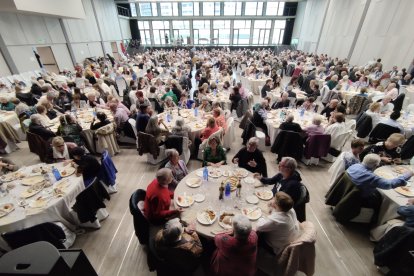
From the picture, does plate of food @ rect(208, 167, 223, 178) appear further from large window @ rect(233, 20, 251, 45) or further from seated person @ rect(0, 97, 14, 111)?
large window @ rect(233, 20, 251, 45)

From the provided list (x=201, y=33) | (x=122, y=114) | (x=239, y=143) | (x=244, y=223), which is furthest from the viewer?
(x=201, y=33)

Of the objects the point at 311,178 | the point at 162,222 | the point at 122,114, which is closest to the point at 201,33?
the point at 122,114

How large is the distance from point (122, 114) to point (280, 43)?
29.5 metres

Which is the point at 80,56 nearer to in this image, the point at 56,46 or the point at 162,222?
the point at 56,46

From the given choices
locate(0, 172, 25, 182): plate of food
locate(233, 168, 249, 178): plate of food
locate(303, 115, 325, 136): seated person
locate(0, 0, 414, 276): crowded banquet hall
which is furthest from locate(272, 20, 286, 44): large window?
locate(0, 172, 25, 182): plate of food

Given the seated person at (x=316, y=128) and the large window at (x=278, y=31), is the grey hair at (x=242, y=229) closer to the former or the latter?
the seated person at (x=316, y=128)

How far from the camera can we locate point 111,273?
123 inches

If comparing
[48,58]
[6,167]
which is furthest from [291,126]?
[48,58]

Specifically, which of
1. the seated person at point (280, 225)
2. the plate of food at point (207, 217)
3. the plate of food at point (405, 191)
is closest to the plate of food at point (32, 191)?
the plate of food at point (207, 217)

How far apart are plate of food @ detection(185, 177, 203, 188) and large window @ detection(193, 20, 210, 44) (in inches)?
1154

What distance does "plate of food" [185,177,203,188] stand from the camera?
340 cm

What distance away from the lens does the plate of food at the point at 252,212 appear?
2803mm

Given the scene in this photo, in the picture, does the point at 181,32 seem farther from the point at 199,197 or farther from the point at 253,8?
the point at 199,197

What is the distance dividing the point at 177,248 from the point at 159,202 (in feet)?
2.52
